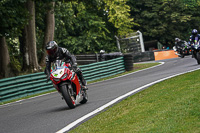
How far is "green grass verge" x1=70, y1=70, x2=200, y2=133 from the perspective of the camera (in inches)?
206

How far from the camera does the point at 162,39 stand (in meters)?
51.3

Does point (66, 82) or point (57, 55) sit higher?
point (57, 55)

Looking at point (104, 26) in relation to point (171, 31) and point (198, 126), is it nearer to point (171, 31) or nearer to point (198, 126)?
point (171, 31)

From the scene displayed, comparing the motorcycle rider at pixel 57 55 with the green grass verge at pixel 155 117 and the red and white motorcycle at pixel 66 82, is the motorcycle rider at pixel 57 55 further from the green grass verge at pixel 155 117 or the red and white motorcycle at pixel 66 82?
the green grass verge at pixel 155 117

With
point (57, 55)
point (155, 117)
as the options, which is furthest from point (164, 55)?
point (155, 117)

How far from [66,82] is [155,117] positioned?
340 centimetres

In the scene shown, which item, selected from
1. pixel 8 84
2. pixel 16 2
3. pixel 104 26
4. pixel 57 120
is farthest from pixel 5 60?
pixel 104 26

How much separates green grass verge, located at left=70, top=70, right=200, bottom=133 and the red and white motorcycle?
160cm

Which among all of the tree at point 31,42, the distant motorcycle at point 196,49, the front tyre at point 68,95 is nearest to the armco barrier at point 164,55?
the tree at point 31,42

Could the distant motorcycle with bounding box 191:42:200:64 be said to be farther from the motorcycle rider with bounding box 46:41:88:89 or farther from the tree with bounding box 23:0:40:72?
the tree with bounding box 23:0:40:72

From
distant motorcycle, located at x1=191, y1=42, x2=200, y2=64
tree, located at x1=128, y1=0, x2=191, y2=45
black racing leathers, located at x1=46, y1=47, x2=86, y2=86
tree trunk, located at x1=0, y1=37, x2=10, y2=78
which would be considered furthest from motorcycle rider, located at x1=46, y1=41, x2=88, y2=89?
tree, located at x1=128, y1=0, x2=191, y2=45

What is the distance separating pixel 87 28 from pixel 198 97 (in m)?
37.1

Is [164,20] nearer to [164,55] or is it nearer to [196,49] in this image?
[164,55]

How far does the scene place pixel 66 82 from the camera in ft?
29.5
